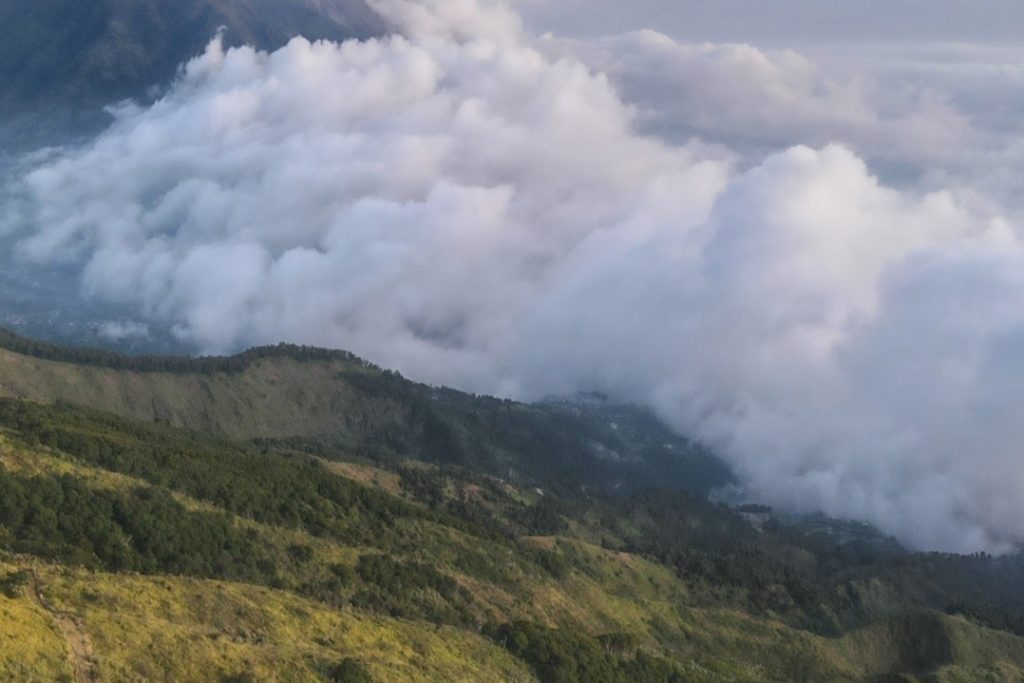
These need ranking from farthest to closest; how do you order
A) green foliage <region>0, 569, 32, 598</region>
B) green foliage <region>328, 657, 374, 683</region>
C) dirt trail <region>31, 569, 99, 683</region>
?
green foliage <region>328, 657, 374, 683</region>
green foliage <region>0, 569, 32, 598</region>
dirt trail <region>31, 569, 99, 683</region>

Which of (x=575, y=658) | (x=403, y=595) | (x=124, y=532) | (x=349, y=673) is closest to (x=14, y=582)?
A: (x=349, y=673)

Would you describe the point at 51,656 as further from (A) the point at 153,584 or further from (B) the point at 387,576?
(B) the point at 387,576

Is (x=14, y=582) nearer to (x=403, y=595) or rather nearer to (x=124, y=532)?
(x=124, y=532)

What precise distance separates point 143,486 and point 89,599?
76.8 m

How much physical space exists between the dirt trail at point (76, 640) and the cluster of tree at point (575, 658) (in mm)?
77679

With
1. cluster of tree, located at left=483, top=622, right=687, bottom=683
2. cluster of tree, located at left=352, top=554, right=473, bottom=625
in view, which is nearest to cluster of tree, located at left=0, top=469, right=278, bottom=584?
cluster of tree, located at left=352, top=554, right=473, bottom=625

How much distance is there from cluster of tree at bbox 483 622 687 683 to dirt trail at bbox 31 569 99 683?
77.7m

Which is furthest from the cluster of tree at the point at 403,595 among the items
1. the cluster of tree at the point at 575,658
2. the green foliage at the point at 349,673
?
the green foliage at the point at 349,673

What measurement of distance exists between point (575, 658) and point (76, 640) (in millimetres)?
88054

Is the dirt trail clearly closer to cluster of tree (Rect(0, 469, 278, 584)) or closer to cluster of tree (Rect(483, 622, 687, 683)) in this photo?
cluster of tree (Rect(0, 469, 278, 584))

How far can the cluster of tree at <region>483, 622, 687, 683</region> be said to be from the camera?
15462 centimetres

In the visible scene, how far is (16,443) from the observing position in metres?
174

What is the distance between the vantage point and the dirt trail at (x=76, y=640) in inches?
3398

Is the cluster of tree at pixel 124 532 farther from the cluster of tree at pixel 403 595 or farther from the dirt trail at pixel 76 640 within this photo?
the dirt trail at pixel 76 640
